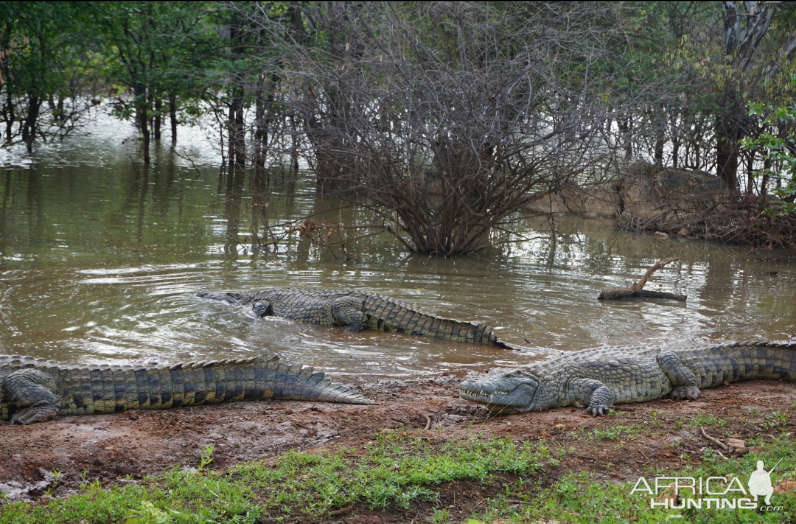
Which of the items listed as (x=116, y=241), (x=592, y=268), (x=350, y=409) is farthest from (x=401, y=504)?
(x=116, y=241)

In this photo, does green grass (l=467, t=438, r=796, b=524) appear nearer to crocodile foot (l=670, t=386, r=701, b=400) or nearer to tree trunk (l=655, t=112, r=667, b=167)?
crocodile foot (l=670, t=386, r=701, b=400)

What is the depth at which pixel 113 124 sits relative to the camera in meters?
37.0

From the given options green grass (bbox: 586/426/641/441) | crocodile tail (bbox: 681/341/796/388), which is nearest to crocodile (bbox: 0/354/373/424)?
green grass (bbox: 586/426/641/441)

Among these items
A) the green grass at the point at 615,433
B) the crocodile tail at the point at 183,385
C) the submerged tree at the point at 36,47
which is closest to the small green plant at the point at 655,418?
the green grass at the point at 615,433

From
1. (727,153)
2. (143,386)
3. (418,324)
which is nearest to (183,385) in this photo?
(143,386)

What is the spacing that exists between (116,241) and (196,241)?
1335 millimetres

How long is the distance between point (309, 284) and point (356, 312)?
2185 mm

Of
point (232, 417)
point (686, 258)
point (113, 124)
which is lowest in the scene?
point (232, 417)

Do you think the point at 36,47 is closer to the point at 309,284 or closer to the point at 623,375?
the point at 309,284

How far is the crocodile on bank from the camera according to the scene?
7703 mm

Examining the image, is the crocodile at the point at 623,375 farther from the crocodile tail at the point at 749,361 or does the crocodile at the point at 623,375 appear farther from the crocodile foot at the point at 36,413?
the crocodile foot at the point at 36,413

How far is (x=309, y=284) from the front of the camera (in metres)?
10.2

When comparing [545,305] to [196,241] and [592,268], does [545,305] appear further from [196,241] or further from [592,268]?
[196,241]

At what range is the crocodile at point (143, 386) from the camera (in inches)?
195
